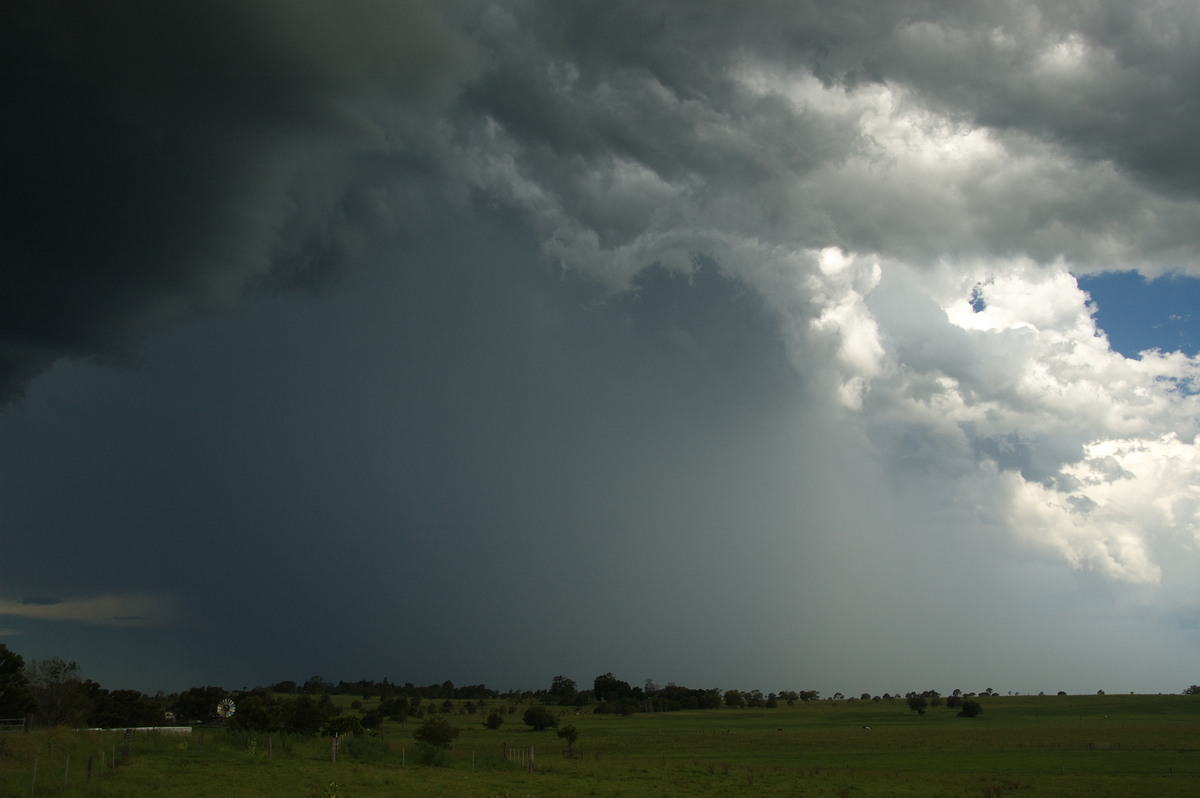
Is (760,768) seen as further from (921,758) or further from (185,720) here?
(185,720)

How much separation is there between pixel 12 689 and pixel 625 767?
7106 centimetres

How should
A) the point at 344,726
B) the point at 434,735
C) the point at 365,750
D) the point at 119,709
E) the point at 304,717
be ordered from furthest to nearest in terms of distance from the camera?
the point at 119,709 < the point at 304,717 < the point at 344,726 < the point at 434,735 < the point at 365,750

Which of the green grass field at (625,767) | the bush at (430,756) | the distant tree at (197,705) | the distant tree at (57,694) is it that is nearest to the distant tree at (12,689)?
the distant tree at (57,694)

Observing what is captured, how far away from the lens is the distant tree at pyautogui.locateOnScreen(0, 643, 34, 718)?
266 ft

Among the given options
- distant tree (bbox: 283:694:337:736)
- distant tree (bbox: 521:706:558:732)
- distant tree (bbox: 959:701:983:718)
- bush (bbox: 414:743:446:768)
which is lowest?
distant tree (bbox: 959:701:983:718)

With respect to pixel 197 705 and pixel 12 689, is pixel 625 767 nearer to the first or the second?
pixel 12 689

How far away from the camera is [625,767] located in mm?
56531

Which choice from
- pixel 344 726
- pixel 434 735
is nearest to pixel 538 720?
pixel 344 726

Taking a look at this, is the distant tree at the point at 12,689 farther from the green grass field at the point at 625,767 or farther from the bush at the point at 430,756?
the bush at the point at 430,756

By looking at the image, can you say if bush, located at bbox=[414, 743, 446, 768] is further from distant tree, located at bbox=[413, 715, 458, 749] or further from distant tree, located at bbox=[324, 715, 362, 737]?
distant tree, located at bbox=[324, 715, 362, 737]

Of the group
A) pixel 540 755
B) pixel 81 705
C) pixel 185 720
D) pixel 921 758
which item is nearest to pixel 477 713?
pixel 185 720

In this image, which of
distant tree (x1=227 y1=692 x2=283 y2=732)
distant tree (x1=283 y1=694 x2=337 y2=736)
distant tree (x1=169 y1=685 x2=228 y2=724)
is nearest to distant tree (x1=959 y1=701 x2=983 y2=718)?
distant tree (x1=283 y1=694 x2=337 y2=736)

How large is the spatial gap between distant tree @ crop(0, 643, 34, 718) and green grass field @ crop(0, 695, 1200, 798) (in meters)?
36.3

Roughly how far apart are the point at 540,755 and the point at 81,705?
72.1 meters
